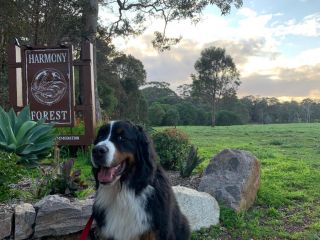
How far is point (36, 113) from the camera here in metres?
10.6

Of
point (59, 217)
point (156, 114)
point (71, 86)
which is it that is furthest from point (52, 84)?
point (156, 114)

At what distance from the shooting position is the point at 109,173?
417 centimetres

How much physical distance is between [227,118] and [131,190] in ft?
195

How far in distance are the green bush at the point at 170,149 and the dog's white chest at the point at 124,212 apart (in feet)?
15.7

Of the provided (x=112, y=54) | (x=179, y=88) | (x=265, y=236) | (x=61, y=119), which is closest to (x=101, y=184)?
(x=265, y=236)

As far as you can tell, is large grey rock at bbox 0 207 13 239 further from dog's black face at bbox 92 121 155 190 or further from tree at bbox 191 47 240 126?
tree at bbox 191 47 240 126

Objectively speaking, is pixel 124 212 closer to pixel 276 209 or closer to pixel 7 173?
pixel 7 173

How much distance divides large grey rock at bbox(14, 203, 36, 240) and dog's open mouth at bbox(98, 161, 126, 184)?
171 cm

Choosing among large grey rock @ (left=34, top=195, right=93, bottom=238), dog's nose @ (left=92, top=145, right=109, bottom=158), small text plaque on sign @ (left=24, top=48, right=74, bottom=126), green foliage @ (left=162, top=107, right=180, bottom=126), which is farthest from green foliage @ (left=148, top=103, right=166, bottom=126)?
dog's nose @ (left=92, top=145, right=109, bottom=158)

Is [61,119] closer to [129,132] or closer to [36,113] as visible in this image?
[36,113]

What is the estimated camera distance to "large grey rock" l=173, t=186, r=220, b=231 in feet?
22.0

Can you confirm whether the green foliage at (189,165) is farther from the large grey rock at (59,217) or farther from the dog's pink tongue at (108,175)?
the dog's pink tongue at (108,175)

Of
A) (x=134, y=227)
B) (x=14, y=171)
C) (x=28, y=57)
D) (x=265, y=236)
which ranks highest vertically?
(x=28, y=57)

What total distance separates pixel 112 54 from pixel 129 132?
3767 centimetres
